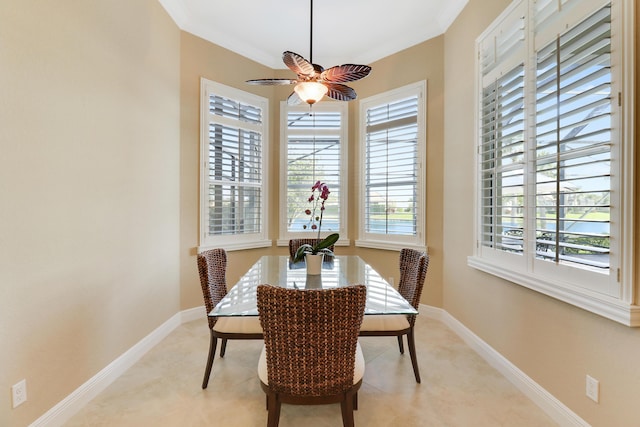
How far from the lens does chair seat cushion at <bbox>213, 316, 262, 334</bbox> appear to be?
2.03m

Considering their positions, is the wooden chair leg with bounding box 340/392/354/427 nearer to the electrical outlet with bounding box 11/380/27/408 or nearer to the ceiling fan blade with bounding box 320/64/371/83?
the electrical outlet with bounding box 11/380/27/408

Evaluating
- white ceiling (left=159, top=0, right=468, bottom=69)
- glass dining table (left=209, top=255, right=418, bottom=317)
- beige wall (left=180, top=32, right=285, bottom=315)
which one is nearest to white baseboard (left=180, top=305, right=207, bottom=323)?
beige wall (left=180, top=32, right=285, bottom=315)

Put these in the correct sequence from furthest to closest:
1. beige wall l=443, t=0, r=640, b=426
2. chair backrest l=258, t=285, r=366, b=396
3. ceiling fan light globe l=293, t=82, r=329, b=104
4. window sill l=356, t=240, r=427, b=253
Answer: window sill l=356, t=240, r=427, b=253 → ceiling fan light globe l=293, t=82, r=329, b=104 → beige wall l=443, t=0, r=640, b=426 → chair backrest l=258, t=285, r=366, b=396

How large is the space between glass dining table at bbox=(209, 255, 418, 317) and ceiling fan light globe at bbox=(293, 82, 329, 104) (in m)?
1.36

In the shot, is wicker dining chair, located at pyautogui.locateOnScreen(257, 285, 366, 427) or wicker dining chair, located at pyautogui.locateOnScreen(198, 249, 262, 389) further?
wicker dining chair, located at pyautogui.locateOnScreen(198, 249, 262, 389)

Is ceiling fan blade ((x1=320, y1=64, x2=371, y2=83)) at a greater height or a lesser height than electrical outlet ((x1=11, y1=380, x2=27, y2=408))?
greater

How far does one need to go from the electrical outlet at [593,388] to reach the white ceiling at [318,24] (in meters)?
3.23

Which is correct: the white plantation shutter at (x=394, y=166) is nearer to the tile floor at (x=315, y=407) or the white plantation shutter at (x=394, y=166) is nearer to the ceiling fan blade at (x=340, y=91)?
the ceiling fan blade at (x=340, y=91)

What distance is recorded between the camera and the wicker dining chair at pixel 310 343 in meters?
1.25

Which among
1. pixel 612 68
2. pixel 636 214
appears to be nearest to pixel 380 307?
pixel 636 214

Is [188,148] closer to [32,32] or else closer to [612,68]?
[32,32]

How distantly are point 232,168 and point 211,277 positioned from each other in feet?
5.94

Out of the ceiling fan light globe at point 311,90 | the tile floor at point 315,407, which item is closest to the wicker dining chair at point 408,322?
the tile floor at point 315,407

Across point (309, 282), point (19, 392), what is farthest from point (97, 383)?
point (309, 282)
